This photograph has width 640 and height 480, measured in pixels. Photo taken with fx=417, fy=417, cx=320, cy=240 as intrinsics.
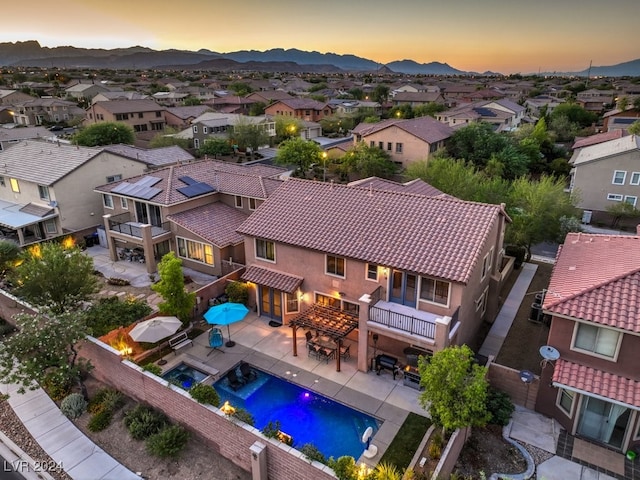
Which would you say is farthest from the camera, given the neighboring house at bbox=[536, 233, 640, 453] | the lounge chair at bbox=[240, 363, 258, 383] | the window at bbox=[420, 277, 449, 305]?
the lounge chair at bbox=[240, 363, 258, 383]

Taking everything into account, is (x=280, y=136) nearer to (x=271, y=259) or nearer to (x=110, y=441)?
(x=271, y=259)

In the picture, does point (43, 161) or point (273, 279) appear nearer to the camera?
point (273, 279)

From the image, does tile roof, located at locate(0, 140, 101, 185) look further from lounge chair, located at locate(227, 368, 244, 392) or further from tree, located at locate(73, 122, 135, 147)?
lounge chair, located at locate(227, 368, 244, 392)

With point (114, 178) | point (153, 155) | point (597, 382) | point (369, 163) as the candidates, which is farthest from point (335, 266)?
point (369, 163)

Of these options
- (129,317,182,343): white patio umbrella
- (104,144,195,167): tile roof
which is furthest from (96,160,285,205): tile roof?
(129,317,182,343): white patio umbrella

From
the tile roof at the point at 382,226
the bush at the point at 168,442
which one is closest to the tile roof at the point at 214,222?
the tile roof at the point at 382,226

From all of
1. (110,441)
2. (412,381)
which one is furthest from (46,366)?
(412,381)

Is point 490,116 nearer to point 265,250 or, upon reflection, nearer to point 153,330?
point 265,250
